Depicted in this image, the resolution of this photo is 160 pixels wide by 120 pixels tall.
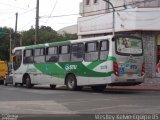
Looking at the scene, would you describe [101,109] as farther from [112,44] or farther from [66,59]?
[66,59]

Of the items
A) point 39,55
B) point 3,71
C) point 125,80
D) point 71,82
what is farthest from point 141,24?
point 3,71

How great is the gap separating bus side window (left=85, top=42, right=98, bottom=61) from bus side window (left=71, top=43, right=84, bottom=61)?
0.45 m

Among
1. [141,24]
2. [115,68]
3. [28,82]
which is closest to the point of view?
[115,68]

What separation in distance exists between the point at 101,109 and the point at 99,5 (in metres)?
28.2

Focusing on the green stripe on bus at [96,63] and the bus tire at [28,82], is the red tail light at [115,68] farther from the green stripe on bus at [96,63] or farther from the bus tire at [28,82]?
the bus tire at [28,82]

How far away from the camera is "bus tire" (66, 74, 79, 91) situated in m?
Result: 28.0

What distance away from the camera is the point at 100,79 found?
84.8ft

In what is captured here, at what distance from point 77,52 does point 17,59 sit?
26.4 feet

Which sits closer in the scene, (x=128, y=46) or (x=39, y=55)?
(x=128, y=46)

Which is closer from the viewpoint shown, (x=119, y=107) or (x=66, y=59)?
(x=119, y=107)

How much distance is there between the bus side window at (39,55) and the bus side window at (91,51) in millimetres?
4988

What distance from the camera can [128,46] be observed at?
2584 cm

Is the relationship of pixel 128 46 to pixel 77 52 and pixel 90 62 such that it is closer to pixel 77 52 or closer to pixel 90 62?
pixel 90 62

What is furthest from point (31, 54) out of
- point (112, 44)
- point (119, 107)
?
point (119, 107)
